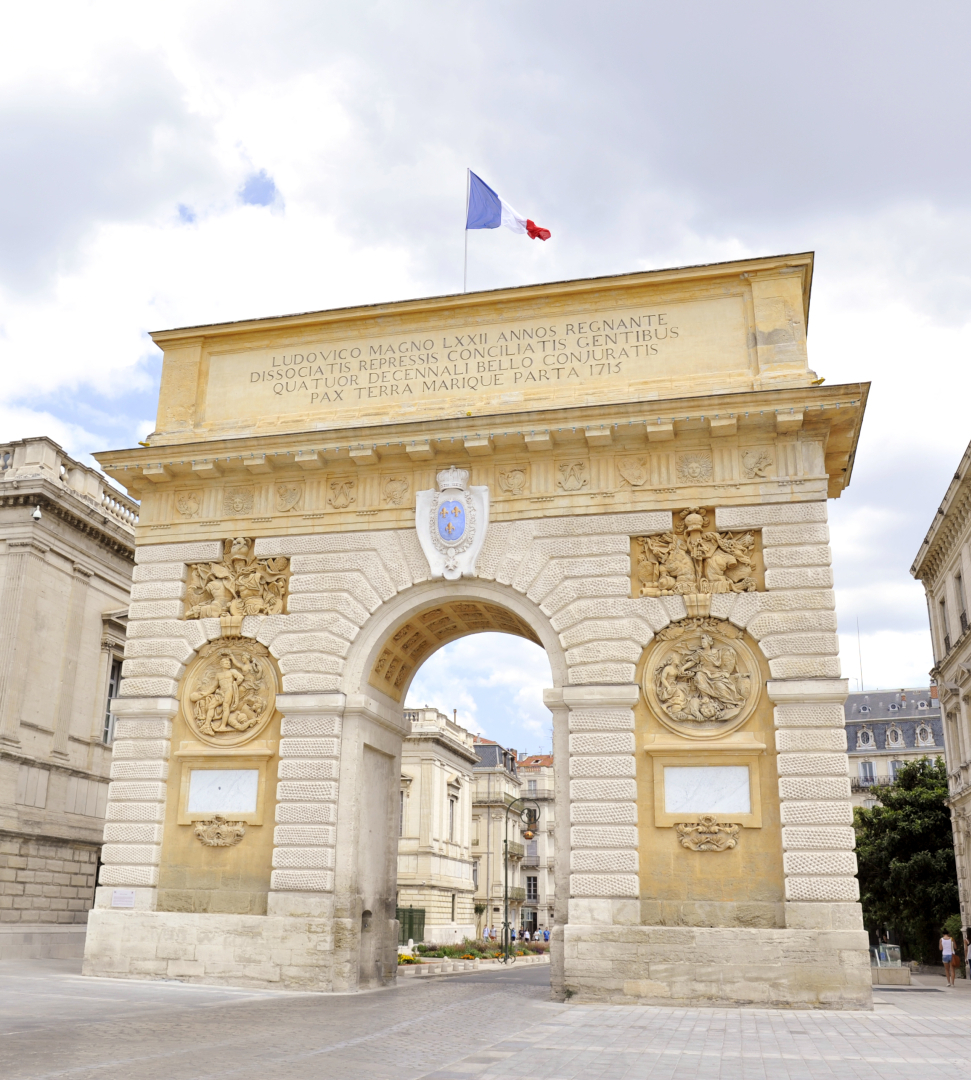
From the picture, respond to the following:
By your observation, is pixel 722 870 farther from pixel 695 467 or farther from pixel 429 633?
pixel 429 633

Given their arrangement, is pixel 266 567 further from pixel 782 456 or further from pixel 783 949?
pixel 783 949

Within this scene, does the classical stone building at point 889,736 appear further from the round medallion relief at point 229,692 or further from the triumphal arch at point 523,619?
the round medallion relief at point 229,692

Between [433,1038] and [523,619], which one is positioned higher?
[523,619]

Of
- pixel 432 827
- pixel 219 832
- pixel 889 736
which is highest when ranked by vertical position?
pixel 889 736

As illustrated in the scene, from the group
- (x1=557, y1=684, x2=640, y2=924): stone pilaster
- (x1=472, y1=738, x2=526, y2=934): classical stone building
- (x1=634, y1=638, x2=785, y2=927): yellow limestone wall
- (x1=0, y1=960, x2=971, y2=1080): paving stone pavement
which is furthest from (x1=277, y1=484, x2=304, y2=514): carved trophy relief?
(x1=472, y1=738, x2=526, y2=934): classical stone building

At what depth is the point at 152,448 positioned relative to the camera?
1998 centimetres

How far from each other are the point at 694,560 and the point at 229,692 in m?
8.73

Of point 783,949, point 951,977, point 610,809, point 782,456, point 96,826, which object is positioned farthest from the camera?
point 96,826

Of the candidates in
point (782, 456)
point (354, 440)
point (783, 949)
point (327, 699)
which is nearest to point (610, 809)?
point (783, 949)

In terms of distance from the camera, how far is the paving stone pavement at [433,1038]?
916 centimetres

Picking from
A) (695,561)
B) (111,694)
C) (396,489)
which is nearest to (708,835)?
(695,561)

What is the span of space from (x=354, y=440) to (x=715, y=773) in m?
8.61

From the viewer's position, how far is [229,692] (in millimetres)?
19094

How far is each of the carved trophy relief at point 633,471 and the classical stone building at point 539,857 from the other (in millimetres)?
62821
